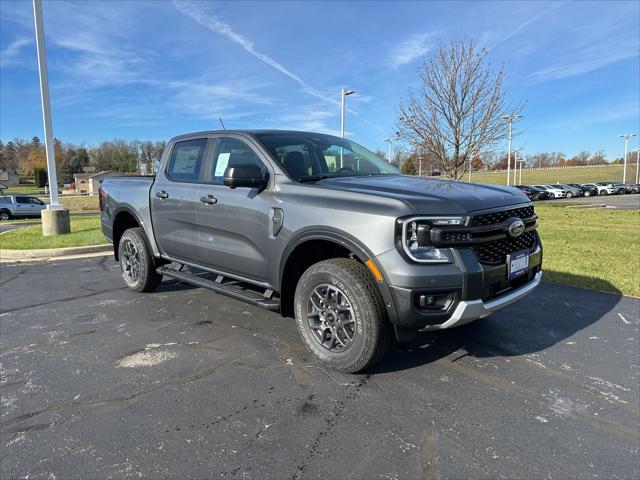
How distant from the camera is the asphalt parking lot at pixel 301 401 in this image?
2.29 meters

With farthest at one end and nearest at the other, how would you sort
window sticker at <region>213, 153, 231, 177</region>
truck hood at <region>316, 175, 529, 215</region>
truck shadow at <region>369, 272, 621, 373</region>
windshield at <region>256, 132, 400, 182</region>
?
window sticker at <region>213, 153, 231, 177</region> → windshield at <region>256, 132, 400, 182</region> → truck shadow at <region>369, 272, 621, 373</region> → truck hood at <region>316, 175, 529, 215</region>

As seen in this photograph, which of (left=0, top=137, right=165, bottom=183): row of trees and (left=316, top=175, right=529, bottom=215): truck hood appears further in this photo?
(left=0, top=137, right=165, bottom=183): row of trees

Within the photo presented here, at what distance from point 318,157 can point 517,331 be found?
255 cm

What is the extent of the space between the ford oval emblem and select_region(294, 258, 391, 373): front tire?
1.10 m

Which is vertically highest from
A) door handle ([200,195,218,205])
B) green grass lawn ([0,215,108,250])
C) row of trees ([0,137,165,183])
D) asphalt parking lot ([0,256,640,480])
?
row of trees ([0,137,165,183])

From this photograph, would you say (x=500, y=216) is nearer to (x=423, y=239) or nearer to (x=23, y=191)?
(x=423, y=239)

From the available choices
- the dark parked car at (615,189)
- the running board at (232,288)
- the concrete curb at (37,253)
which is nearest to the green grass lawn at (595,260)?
the running board at (232,288)

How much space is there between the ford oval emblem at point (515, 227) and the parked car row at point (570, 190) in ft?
142

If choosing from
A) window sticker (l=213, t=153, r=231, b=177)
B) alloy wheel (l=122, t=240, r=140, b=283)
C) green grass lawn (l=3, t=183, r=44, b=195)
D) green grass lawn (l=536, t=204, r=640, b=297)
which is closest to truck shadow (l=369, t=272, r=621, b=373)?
green grass lawn (l=536, t=204, r=640, b=297)

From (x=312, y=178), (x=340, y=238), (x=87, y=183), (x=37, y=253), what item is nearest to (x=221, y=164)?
(x=312, y=178)

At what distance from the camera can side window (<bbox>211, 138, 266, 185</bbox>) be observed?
157 inches

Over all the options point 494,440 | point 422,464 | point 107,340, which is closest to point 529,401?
point 494,440

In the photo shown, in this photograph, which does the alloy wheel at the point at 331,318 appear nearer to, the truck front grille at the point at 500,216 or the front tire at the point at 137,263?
the truck front grille at the point at 500,216

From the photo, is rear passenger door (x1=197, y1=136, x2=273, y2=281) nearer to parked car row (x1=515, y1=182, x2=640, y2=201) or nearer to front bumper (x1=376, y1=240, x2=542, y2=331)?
front bumper (x1=376, y1=240, x2=542, y2=331)
